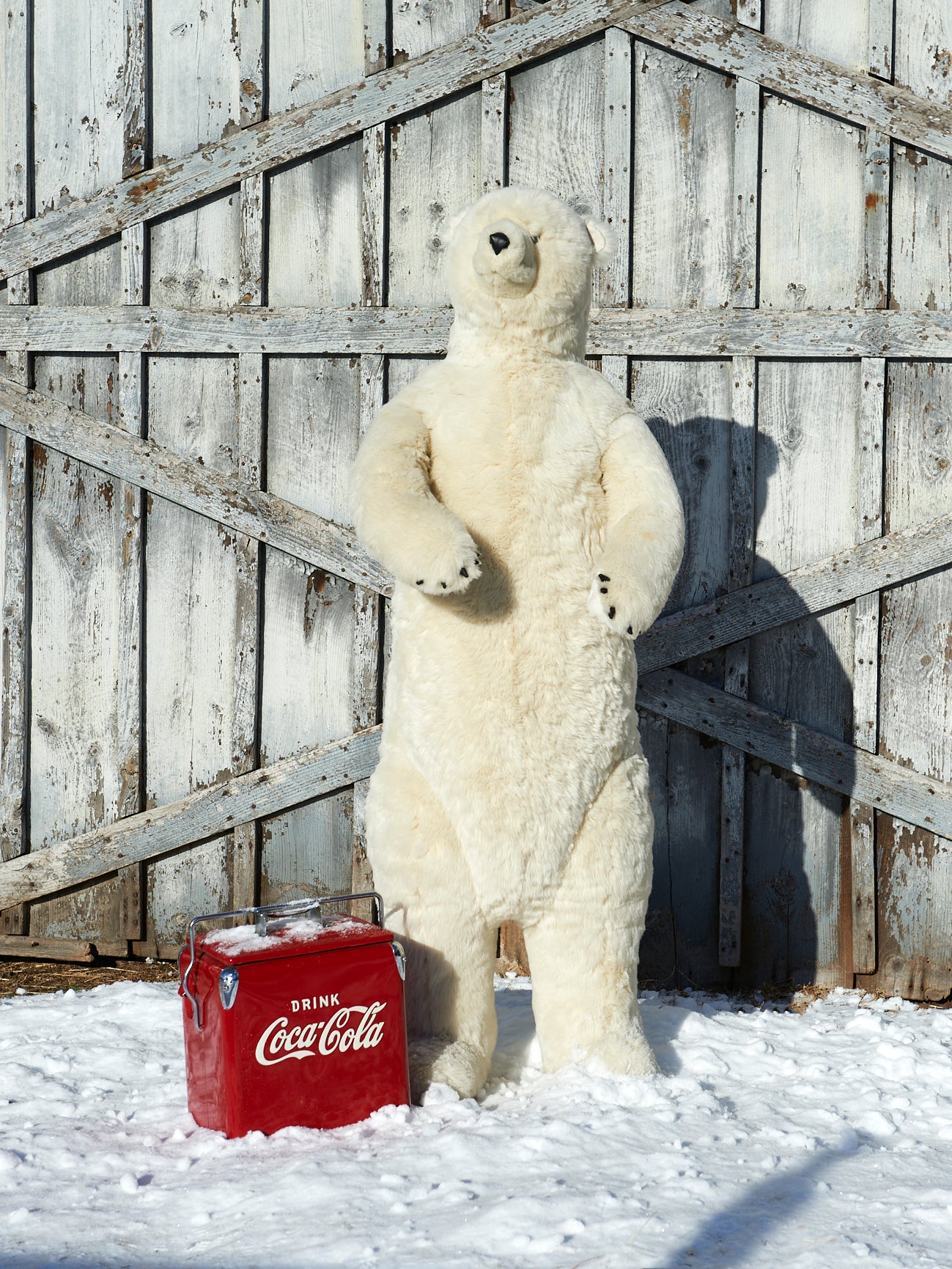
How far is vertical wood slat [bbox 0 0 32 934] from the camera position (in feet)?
11.8

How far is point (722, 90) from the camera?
342 centimetres

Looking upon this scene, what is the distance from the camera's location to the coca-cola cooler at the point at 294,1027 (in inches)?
83.4

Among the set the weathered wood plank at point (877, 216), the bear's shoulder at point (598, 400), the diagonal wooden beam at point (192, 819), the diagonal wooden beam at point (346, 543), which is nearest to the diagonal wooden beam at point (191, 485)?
the diagonal wooden beam at point (346, 543)

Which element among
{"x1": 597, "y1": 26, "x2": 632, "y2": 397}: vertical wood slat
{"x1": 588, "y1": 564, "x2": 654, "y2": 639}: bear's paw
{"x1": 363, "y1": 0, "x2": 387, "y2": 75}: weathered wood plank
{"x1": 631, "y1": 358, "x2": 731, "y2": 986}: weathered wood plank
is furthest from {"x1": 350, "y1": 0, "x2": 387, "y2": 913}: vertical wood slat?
{"x1": 588, "y1": 564, "x2": 654, "y2": 639}: bear's paw

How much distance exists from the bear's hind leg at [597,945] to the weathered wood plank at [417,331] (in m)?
1.63

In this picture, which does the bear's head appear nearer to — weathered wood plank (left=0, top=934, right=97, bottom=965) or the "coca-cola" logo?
the "coca-cola" logo

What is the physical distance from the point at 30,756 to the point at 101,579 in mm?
653

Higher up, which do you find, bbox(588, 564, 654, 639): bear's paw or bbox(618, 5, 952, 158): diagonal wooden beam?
bbox(618, 5, 952, 158): diagonal wooden beam

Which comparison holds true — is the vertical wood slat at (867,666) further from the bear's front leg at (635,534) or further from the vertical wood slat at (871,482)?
the bear's front leg at (635,534)

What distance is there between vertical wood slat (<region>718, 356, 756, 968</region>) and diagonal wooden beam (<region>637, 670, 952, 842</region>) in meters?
0.07

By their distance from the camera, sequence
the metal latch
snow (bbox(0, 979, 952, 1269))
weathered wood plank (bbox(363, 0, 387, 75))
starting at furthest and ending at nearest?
weathered wood plank (bbox(363, 0, 387, 75)) → the metal latch → snow (bbox(0, 979, 952, 1269))

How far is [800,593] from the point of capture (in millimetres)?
3451

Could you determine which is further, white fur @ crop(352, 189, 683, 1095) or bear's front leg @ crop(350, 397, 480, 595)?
white fur @ crop(352, 189, 683, 1095)

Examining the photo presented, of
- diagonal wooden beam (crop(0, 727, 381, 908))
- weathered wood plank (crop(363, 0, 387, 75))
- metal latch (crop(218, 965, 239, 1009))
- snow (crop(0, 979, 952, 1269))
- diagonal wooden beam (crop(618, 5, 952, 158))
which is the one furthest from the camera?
diagonal wooden beam (crop(0, 727, 381, 908))
